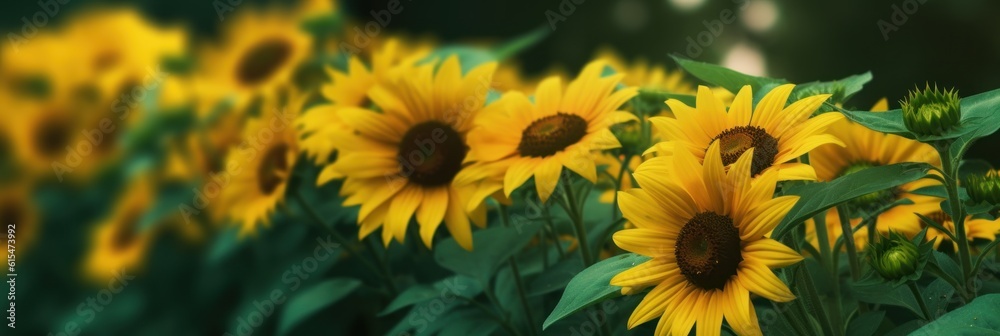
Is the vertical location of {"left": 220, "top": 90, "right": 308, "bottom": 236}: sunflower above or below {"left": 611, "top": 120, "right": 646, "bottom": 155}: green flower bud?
above

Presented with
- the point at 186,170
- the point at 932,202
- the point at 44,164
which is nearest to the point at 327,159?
the point at 186,170

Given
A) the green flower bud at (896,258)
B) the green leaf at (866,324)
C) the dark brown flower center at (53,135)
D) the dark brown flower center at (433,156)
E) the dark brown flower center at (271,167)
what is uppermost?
the dark brown flower center at (53,135)

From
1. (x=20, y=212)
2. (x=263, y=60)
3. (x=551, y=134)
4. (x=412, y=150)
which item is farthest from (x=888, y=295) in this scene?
(x=20, y=212)

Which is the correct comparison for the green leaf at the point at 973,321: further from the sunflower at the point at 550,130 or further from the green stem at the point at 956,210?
the sunflower at the point at 550,130

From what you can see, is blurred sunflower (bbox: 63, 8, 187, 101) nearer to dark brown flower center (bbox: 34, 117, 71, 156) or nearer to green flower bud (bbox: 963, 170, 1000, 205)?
dark brown flower center (bbox: 34, 117, 71, 156)

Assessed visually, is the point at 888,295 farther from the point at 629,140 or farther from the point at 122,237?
the point at 122,237

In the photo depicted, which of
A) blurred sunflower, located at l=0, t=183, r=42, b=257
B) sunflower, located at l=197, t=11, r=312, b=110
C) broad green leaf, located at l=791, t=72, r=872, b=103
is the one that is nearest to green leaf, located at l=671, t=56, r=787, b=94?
broad green leaf, located at l=791, t=72, r=872, b=103

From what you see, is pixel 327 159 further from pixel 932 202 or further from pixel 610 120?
pixel 932 202

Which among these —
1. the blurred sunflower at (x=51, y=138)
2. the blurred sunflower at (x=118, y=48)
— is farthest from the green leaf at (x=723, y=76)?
the blurred sunflower at (x=51, y=138)
